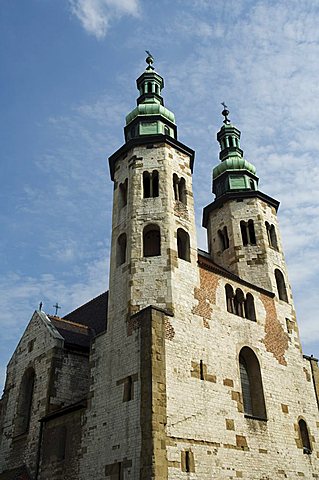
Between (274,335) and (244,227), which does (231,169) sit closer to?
(244,227)

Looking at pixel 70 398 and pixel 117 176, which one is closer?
pixel 70 398

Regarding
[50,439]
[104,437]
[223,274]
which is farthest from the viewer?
[223,274]

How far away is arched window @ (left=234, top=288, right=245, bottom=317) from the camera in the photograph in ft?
67.1

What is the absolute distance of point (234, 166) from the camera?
28375 mm

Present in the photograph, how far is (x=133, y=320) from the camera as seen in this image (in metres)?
17.1

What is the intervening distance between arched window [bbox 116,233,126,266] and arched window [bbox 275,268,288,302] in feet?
27.7

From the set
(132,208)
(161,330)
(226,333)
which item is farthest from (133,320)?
(132,208)

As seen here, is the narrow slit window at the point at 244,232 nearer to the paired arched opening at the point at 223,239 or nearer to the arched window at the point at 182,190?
the paired arched opening at the point at 223,239

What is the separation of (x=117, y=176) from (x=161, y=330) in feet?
30.7

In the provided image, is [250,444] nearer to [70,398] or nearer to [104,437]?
[104,437]

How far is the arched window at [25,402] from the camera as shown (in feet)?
70.7

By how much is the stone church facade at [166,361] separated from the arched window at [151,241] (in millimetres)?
61

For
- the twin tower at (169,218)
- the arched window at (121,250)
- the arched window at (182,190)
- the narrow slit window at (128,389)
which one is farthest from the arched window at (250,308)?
the narrow slit window at (128,389)

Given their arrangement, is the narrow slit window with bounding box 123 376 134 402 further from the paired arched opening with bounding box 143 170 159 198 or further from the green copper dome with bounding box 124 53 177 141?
the green copper dome with bounding box 124 53 177 141
